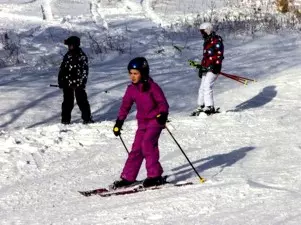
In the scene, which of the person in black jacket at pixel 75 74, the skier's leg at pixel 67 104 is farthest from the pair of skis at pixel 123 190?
the skier's leg at pixel 67 104

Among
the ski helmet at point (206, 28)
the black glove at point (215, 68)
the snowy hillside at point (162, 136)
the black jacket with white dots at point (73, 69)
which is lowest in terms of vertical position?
the snowy hillside at point (162, 136)

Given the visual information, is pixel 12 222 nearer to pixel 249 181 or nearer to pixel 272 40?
pixel 249 181

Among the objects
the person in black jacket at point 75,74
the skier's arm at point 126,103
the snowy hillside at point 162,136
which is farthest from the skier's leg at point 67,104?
the skier's arm at point 126,103

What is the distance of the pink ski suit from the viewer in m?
7.09

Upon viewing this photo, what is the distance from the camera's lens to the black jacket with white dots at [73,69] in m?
11.3

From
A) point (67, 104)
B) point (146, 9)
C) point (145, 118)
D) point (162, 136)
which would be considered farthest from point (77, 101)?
point (146, 9)

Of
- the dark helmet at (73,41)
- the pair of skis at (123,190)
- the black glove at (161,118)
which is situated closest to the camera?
the black glove at (161,118)

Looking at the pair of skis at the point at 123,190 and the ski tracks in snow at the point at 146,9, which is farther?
the ski tracks in snow at the point at 146,9

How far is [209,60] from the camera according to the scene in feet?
38.2

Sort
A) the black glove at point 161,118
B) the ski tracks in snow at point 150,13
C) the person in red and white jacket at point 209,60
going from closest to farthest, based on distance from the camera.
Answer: the black glove at point 161,118 < the person in red and white jacket at point 209,60 < the ski tracks in snow at point 150,13

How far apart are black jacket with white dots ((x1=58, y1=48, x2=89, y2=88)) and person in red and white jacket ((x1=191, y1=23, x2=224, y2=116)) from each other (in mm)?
2320

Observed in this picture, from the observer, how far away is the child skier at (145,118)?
276 inches

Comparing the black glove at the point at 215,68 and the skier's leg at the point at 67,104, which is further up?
the black glove at the point at 215,68

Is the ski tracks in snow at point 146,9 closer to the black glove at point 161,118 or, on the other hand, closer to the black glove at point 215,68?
the black glove at point 215,68
